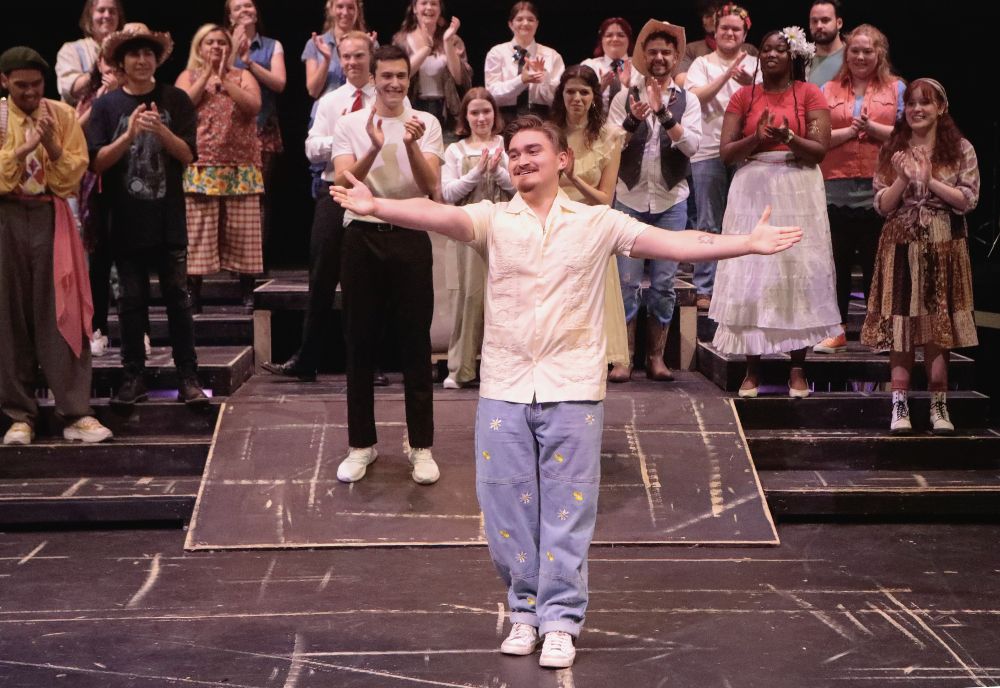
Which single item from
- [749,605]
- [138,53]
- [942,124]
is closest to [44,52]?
[138,53]

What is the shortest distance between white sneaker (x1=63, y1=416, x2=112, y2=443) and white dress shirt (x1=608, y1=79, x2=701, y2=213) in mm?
2644

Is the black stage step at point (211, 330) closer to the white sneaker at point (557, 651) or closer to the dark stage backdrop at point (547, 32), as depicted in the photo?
the dark stage backdrop at point (547, 32)

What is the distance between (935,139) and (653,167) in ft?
4.25

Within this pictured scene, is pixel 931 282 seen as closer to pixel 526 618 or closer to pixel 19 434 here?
pixel 526 618

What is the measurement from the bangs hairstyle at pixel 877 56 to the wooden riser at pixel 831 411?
159 cm

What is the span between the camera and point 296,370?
6453mm

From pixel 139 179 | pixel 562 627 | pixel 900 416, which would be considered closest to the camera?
pixel 562 627

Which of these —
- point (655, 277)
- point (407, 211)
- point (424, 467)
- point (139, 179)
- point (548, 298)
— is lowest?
A: point (424, 467)

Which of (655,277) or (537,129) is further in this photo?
(655,277)

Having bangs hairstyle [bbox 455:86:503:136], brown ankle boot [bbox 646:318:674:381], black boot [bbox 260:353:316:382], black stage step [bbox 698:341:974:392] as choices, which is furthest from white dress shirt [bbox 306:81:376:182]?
black stage step [bbox 698:341:974:392]

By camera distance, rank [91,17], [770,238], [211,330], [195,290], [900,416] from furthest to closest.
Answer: [195,290]
[211,330]
[91,17]
[900,416]
[770,238]

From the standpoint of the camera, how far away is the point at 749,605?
426cm

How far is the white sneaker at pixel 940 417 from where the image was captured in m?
5.77

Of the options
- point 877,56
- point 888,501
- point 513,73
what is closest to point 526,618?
point 888,501
